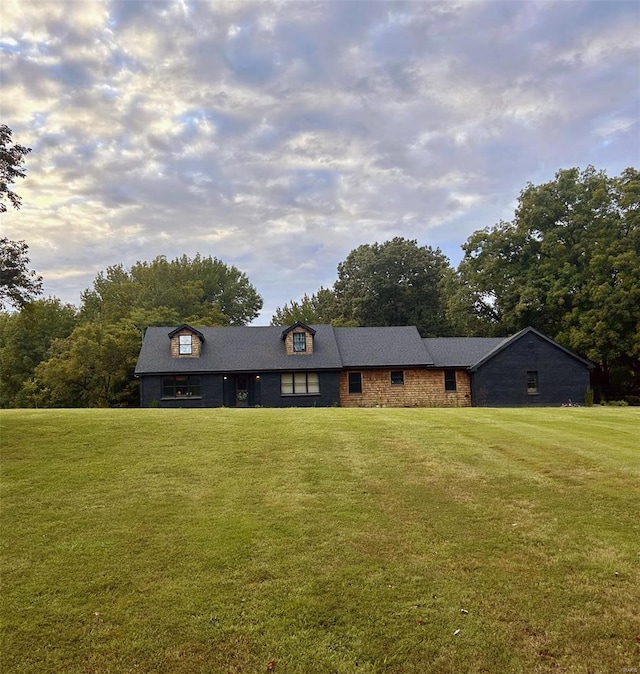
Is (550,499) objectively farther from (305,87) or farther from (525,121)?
(525,121)

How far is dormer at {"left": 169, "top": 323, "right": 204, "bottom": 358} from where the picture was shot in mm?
30219

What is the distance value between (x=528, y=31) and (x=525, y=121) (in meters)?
5.91

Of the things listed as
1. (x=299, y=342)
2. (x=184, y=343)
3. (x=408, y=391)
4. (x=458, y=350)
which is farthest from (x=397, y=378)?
(x=184, y=343)

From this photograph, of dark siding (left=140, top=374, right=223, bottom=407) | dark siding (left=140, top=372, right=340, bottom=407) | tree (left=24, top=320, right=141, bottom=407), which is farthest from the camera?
tree (left=24, top=320, right=141, bottom=407)

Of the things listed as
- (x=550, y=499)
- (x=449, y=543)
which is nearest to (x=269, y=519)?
(x=449, y=543)

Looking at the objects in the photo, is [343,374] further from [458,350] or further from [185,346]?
[185,346]

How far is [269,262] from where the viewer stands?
4472 centimetres

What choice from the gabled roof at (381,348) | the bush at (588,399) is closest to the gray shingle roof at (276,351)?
the gabled roof at (381,348)

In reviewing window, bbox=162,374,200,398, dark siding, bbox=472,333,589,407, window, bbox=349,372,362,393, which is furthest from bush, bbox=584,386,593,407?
window, bbox=162,374,200,398

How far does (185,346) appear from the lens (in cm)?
3034

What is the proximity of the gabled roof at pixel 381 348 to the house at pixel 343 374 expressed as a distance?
0.07 meters

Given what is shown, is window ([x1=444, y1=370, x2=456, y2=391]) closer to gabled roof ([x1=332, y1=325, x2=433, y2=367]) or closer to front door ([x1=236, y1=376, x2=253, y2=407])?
gabled roof ([x1=332, y1=325, x2=433, y2=367])

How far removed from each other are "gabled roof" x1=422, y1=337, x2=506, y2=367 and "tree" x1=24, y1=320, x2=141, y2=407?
21154mm

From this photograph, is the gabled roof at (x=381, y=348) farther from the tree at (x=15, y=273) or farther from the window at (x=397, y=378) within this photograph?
the tree at (x=15, y=273)
